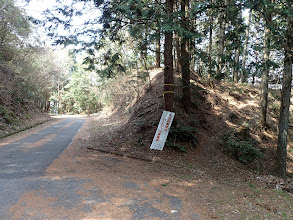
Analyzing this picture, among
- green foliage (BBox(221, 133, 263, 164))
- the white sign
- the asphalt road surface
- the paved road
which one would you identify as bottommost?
green foliage (BBox(221, 133, 263, 164))

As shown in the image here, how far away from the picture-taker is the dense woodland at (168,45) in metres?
6.77

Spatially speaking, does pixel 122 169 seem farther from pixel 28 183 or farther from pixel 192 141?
pixel 192 141

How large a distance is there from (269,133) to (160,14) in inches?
415

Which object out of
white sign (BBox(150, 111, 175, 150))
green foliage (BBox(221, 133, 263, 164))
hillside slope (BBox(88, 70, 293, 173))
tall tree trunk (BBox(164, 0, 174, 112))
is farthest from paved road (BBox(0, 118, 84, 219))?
green foliage (BBox(221, 133, 263, 164))

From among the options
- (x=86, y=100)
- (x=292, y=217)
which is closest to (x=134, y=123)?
(x=292, y=217)

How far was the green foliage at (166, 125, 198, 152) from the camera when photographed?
30.5 ft

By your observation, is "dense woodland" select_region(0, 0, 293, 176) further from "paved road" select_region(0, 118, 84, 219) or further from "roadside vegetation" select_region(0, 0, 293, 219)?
"paved road" select_region(0, 118, 84, 219)

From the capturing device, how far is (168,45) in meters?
8.78

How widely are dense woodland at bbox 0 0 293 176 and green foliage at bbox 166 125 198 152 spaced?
1.32m

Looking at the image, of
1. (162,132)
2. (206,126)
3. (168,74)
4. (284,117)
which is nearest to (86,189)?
(162,132)

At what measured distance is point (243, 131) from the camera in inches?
486

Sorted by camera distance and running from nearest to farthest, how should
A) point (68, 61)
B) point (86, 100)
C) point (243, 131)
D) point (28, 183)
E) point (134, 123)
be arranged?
1. point (28, 183)
2. point (134, 123)
3. point (243, 131)
4. point (68, 61)
5. point (86, 100)

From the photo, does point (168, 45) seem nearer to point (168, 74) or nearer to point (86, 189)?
point (168, 74)

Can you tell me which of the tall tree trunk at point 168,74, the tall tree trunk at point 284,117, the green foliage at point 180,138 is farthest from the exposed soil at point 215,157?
the tall tree trunk at point 168,74
